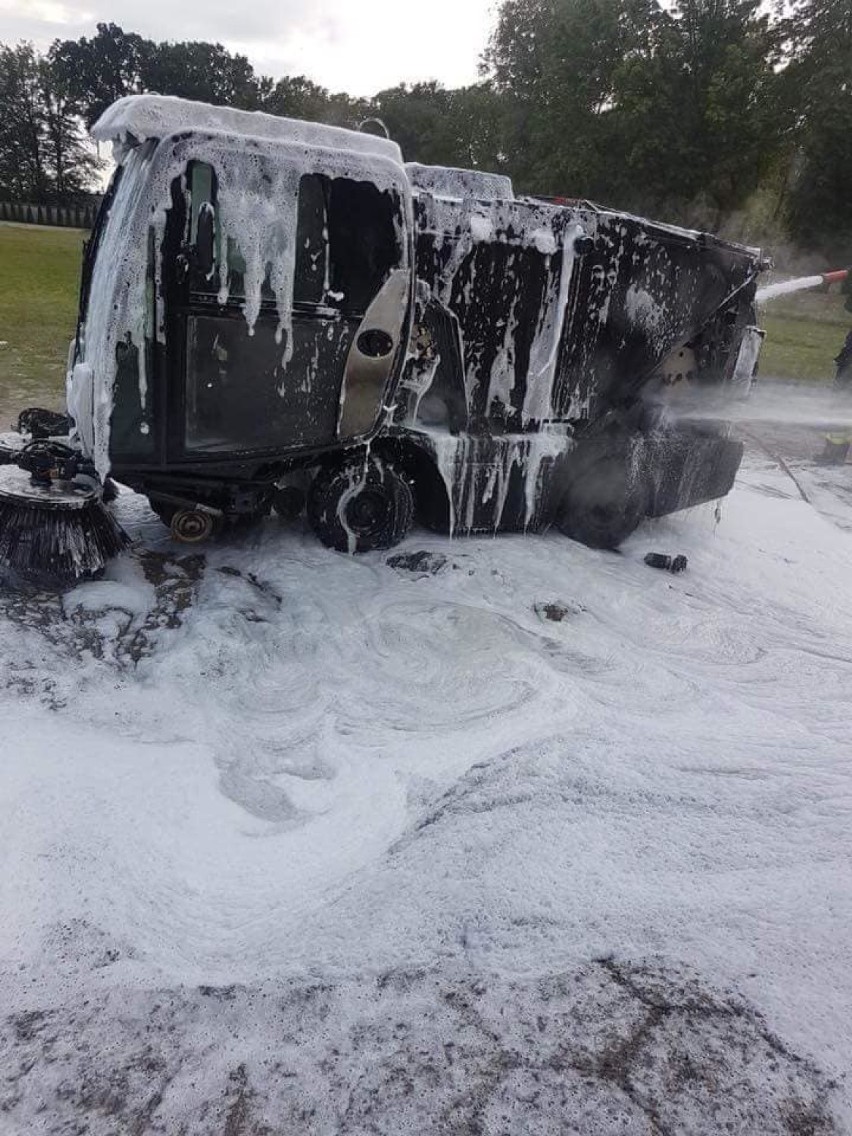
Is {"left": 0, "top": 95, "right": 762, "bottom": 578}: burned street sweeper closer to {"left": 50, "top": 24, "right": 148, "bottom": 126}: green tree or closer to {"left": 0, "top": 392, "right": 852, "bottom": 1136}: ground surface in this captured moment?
{"left": 0, "top": 392, "right": 852, "bottom": 1136}: ground surface

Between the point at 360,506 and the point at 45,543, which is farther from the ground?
the point at 360,506

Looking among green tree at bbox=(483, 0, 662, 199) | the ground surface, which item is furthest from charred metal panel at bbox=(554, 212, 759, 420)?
green tree at bbox=(483, 0, 662, 199)

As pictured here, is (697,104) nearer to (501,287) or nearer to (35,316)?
(35,316)

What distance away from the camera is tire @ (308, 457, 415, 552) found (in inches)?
163

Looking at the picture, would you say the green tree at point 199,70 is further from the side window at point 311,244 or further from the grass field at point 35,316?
the side window at point 311,244

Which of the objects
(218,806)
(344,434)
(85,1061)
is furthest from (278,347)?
(85,1061)

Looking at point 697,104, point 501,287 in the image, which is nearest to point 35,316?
point 501,287

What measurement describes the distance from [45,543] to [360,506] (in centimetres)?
158

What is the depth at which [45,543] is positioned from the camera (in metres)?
3.43

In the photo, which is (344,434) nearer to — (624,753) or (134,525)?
(134,525)

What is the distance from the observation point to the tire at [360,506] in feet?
13.6

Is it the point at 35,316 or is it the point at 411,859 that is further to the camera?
the point at 35,316

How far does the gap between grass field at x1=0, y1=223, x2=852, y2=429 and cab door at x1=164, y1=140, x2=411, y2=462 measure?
427 cm

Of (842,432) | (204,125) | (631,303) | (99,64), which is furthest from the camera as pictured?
(99,64)
